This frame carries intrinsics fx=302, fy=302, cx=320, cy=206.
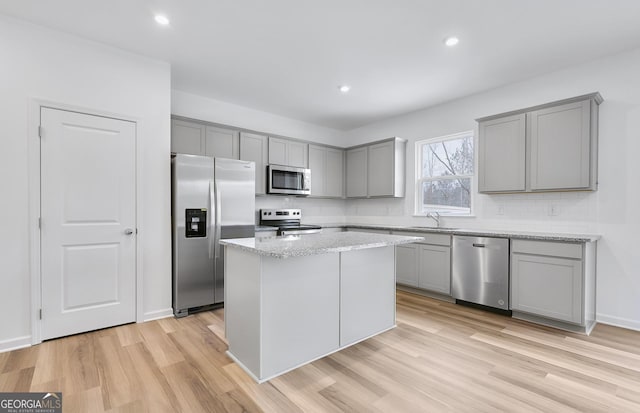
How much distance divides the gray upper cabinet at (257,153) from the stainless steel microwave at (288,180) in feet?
0.30

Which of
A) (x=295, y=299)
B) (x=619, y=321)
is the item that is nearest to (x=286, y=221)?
(x=295, y=299)

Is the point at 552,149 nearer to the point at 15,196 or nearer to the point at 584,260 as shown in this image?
the point at 584,260

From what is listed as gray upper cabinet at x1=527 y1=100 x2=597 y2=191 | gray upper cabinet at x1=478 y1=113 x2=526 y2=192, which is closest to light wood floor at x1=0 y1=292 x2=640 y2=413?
gray upper cabinet at x1=527 y1=100 x2=597 y2=191

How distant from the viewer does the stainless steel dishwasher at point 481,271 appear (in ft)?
11.0

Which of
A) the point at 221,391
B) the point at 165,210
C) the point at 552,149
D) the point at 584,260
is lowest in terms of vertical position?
the point at 221,391

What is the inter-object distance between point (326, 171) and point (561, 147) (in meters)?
3.38

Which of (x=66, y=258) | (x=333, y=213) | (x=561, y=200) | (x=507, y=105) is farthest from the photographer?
(x=333, y=213)

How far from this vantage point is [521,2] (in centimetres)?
231

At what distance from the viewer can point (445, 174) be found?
4602 millimetres

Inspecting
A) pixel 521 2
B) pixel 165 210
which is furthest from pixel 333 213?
pixel 521 2

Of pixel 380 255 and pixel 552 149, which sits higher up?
pixel 552 149

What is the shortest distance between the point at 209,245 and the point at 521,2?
12.0 feet

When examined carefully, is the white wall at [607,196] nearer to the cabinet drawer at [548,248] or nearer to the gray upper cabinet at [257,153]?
the cabinet drawer at [548,248]

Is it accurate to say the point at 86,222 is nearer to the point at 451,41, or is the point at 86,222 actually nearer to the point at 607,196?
the point at 451,41
